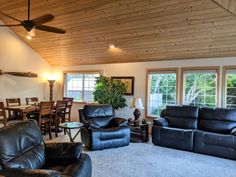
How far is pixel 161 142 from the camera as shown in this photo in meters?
4.98

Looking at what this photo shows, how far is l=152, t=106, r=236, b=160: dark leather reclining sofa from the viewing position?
4.26 metres

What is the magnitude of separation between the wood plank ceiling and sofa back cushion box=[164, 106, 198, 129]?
4.57 feet

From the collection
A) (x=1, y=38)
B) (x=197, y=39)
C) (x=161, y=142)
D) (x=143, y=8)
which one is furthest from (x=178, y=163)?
(x=1, y=38)

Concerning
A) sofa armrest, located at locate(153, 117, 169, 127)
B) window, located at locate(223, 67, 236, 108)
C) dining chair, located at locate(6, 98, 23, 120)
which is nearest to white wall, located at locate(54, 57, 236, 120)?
window, located at locate(223, 67, 236, 108)

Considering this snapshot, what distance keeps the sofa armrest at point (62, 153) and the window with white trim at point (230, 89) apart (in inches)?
158

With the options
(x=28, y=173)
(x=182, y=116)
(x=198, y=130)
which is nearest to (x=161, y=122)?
(x=182, y=116)

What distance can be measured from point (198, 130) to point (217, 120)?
51cm

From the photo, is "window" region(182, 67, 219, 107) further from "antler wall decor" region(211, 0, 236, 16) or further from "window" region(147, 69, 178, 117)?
"antler wall decor" region(211, 0, 236, 16)

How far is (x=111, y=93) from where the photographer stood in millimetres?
6535

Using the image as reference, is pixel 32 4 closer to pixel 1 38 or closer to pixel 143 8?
pixel 1 38

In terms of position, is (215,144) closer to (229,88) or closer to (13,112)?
(229,88)

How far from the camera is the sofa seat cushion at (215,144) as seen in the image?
416 centimetres

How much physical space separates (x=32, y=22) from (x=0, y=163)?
2488mm

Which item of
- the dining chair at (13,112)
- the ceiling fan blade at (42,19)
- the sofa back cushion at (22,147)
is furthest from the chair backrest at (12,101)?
the sofa back cushion at (22,147)
